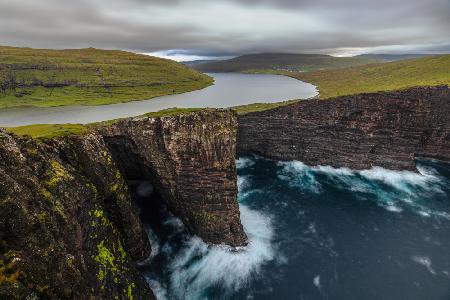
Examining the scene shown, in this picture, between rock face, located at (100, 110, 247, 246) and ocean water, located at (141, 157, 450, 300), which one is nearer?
ocean water, located at (141, 157, 450, 300)

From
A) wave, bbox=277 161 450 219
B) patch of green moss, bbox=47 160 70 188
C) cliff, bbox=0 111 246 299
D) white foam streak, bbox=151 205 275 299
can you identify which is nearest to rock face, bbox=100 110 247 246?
cliff, bbox=0 111 246 299

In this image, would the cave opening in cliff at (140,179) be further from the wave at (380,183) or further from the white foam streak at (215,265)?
the wave at (380,183)

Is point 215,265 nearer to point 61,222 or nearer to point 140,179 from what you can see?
point 61,222

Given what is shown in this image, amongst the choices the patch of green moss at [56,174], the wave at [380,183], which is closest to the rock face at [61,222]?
the patch of green moss at [56,174]

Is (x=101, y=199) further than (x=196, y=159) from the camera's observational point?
No

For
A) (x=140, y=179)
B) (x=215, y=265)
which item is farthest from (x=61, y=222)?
(x=140, y=179)

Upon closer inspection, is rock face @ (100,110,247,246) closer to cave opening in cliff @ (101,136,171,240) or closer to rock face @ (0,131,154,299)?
cave opening in cliff @ (101,136,171,240)
